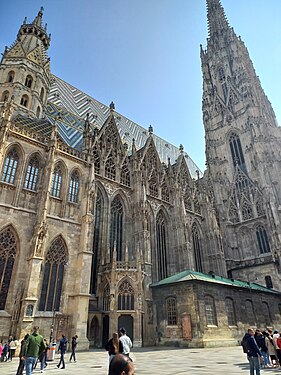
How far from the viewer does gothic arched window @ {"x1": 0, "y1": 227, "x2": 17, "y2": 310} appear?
17.1 metres

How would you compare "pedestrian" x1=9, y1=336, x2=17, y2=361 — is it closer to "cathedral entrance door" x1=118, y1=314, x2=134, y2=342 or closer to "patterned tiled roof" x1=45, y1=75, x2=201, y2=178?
"cathedral entrance door" x1=118, y1=314, x2=134, y2=342

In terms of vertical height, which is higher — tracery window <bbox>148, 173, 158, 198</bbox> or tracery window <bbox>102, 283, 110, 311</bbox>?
tracery window <bbox>148, 173, 158, 198</bbox>

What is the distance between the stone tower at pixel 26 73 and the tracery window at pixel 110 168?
843cm

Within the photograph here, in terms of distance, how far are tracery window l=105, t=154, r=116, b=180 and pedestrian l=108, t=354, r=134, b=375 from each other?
2635cm

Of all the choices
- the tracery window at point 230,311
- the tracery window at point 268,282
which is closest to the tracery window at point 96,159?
the tracery window at point 230,311

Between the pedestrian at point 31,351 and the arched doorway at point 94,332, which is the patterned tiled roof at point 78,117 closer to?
the arched doorway at point 94,332

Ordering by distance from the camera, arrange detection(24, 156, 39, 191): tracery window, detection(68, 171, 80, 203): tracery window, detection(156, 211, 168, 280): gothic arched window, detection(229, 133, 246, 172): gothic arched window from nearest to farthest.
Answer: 1. detection(24, 156, 39, 191): tracery window
2. detection(68, 171, 80, 203): tracery window
3. detection(156, 211, 168, 280): gothic arched window
4. detection(229, 133, 246, 172): gothic arched window

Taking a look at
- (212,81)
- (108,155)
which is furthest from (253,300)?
(212,81)

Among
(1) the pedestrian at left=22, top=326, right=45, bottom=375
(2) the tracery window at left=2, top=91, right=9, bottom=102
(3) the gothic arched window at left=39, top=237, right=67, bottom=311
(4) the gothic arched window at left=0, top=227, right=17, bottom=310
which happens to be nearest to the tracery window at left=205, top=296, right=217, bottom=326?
(3) the gothic arched window at left=39, top=237, right=67, bottom=311

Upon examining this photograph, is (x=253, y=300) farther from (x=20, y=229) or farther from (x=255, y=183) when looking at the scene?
(x=20, y=229)

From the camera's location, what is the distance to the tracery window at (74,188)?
904 inches

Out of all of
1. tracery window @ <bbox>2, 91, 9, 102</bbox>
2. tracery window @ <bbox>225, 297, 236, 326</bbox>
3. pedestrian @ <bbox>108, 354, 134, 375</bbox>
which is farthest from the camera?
tracery window @ <bbox>2, 91, 9, 102</bbox>

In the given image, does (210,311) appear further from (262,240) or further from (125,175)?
(262,240)

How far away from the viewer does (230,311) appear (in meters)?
24.0
